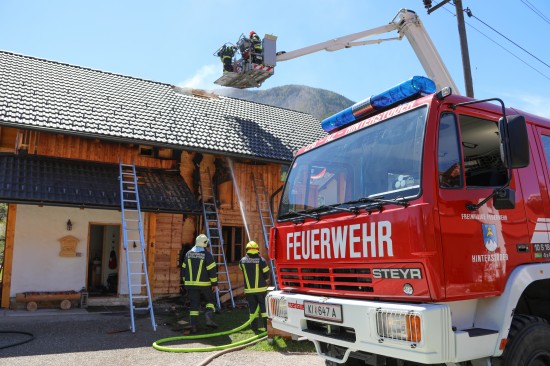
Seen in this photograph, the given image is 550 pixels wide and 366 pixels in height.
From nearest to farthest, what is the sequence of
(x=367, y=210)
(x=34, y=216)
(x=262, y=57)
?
(x=367, y=210) < (x=34, y=216) < (x=262, y=57)

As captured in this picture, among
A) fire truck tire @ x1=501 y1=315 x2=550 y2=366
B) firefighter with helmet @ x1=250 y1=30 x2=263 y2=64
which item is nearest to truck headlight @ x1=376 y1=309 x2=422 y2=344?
fire truck tire @ x1=501 y1=315 x2=550 y2=366

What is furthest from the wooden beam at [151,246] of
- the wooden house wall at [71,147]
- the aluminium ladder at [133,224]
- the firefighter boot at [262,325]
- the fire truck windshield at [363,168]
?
the fire truck windshield at [363,168]

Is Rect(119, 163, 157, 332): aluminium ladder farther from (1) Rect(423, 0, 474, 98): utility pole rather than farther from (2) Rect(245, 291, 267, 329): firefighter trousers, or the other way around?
(1) Rect(423, 0, 474, 98): utility pole

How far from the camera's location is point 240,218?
42.3 feet

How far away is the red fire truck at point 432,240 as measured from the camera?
3074 mm

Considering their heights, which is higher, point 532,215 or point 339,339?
point 532,215

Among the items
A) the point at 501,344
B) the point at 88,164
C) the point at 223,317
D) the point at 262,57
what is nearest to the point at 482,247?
the point at 501,344

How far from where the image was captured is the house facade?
32.6 ft

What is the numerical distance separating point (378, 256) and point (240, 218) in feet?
31.9

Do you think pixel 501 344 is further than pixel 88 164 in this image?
No

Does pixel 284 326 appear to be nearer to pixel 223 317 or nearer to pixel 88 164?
pixel 223 317

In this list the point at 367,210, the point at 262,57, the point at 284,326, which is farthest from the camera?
the point at 262,57

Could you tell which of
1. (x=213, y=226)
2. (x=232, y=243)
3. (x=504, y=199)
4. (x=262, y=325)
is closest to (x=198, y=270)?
(x=262, y=325)

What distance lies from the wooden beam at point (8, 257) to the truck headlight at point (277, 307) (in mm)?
8065
